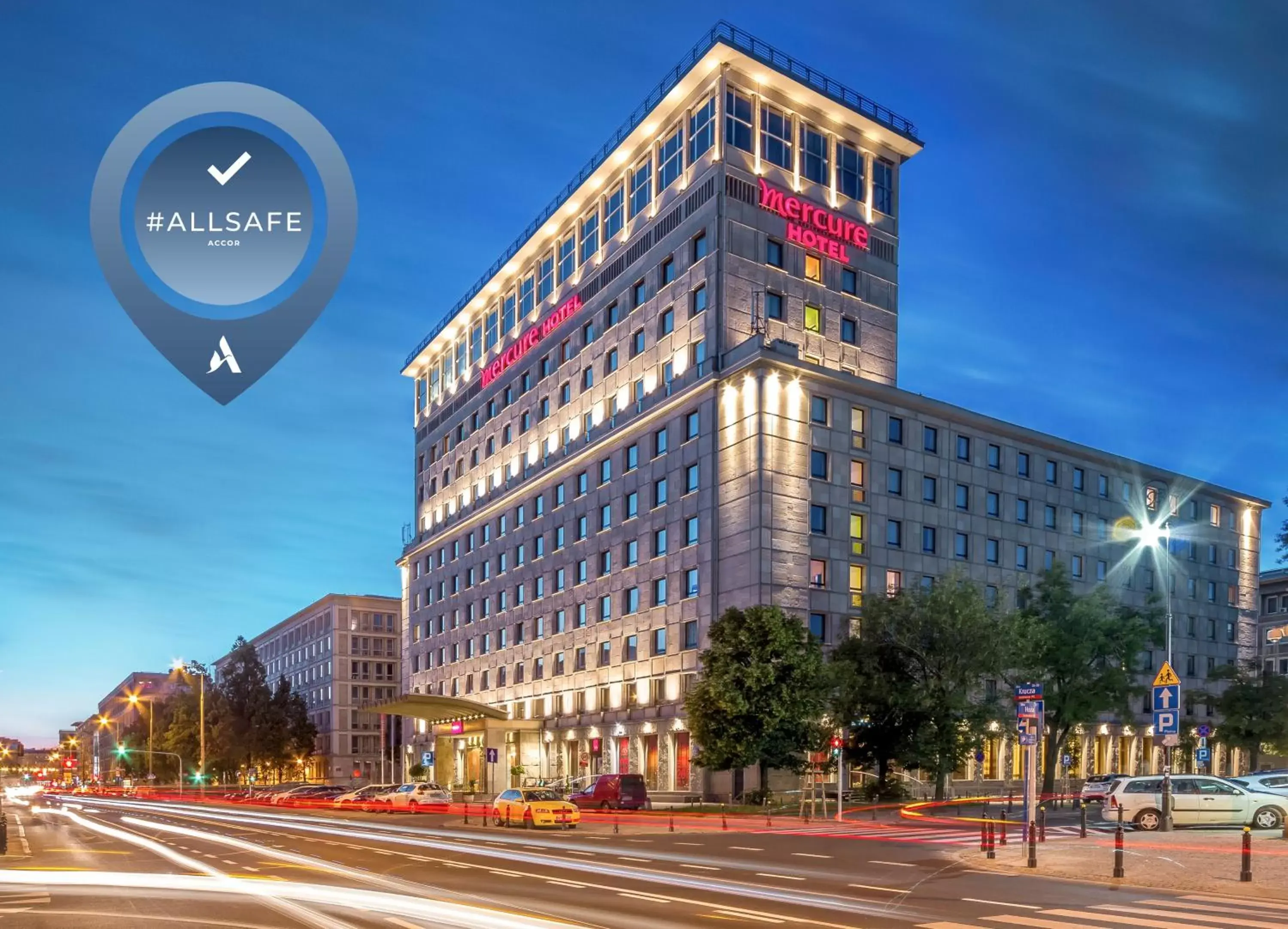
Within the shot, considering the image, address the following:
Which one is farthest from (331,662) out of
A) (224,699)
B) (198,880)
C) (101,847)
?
(198,880)

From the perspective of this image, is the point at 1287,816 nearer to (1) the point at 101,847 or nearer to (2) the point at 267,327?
(2) the point at 267,327

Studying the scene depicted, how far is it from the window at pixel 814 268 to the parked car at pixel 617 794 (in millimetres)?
32047

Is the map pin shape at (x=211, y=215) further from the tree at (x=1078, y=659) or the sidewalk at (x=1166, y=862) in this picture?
the tree at (x=1078, y=659)

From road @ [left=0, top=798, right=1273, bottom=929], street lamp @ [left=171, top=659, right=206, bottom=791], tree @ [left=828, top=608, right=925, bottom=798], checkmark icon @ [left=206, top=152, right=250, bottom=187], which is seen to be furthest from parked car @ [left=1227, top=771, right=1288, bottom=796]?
street lamp @ [left=171, top=659, right=206, bottom=791]

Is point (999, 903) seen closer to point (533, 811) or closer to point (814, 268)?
point (533, 811)

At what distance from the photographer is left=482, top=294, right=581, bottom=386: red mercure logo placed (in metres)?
85.1

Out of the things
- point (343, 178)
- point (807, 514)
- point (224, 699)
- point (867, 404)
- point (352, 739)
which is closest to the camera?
point (343, 178)

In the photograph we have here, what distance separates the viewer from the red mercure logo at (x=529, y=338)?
8512 centimetres

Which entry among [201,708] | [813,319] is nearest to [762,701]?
[813,319]

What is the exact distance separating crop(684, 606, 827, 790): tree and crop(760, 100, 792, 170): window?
3026cm

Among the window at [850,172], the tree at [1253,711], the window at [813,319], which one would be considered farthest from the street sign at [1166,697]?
the tree at [1253,711]

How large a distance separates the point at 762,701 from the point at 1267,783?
20028 millimetres

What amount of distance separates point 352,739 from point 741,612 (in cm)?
9792

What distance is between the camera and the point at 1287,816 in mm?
30516
